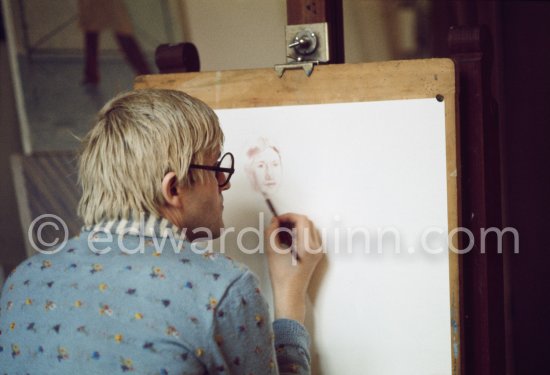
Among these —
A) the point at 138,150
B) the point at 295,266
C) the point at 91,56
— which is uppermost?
the point at 91,56

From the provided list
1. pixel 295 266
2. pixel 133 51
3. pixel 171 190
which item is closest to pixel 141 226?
pixel 171 190

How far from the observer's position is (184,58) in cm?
137

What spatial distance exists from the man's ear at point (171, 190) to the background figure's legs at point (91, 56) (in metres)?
1.28

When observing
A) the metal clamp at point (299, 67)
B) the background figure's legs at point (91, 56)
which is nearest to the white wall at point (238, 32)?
the background figure's legs at point (91, 56)

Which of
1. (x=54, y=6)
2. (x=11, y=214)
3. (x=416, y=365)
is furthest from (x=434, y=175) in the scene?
(x=11, y=214)

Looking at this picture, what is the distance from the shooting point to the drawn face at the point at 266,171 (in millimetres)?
1294

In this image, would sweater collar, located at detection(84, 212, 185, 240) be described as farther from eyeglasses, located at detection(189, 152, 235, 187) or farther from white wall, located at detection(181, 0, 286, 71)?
white wall, located at detection(181, 0, 286, 71)

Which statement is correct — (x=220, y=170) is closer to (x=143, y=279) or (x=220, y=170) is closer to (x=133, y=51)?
(x=143, y=279)

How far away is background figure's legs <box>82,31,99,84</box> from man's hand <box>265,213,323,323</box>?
1139mm

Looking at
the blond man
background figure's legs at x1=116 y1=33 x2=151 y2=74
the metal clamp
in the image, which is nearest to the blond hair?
the blond man

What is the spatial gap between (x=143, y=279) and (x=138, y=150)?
0.18m

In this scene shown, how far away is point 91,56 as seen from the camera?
2.18 m

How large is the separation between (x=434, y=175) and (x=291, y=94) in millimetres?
287

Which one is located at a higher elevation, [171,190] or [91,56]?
[91,56]
